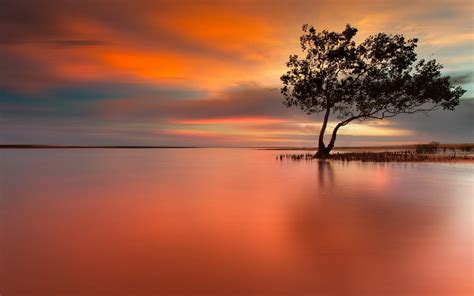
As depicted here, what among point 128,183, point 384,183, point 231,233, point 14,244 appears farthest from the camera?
point 128,183

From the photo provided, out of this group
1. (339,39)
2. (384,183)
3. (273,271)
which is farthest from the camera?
(339,39)

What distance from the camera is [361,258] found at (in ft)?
26.9

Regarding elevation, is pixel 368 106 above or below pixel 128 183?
above

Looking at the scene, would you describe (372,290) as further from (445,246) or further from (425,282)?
(445,246)

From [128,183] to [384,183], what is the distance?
15454mm

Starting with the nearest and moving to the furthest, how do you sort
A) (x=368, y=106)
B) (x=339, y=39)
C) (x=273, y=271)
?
(x=273, y=271) < (x=339, y=39) < (x=368, y=106)

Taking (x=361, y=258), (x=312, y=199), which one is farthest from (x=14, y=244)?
(x=312, y=199)

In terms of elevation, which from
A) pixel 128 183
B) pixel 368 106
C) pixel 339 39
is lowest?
pixel 128 183

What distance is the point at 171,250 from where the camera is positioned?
8773mm

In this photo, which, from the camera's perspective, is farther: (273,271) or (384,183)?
(384,183)

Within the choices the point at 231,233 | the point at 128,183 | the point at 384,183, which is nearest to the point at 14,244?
the point at 231,233

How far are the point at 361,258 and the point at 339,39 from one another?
41544 millimetres

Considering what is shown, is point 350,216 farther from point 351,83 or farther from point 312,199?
point 351,83

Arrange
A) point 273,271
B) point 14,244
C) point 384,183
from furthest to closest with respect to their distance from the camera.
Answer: point 384,183, point 14,244, point 273,271
